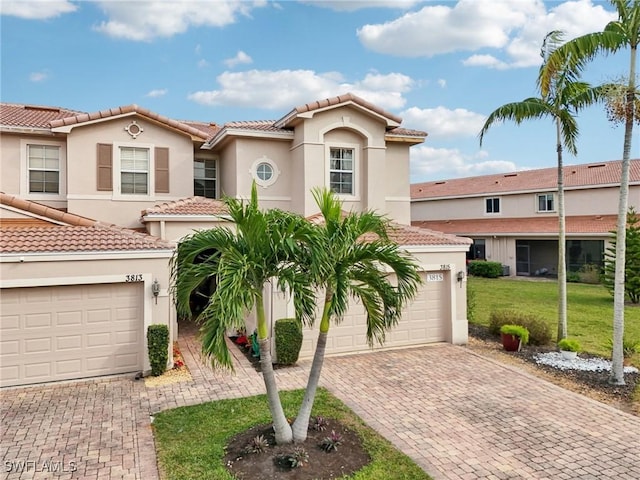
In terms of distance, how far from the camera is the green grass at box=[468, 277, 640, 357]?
15289mm

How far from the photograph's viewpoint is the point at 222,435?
283 inches

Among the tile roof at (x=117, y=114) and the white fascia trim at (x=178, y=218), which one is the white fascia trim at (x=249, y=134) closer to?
the tile roof at (x=117, y=114)

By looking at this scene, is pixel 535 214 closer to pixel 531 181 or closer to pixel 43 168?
pixel 531 181

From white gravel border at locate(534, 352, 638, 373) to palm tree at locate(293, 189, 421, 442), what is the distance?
7222mm

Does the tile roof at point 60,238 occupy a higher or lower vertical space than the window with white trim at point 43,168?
lower

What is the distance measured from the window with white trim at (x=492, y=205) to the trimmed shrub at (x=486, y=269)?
17.1ft

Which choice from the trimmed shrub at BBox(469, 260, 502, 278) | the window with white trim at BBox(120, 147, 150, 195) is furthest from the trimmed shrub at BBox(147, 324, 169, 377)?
the trimmed shrub at BBox(469, 260, 502, 278)

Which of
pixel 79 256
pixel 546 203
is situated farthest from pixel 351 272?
pixel 546 203

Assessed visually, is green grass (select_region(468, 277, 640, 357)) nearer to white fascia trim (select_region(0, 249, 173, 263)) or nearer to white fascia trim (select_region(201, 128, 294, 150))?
white fascia trim (select_region(201, 128, 294, 150))

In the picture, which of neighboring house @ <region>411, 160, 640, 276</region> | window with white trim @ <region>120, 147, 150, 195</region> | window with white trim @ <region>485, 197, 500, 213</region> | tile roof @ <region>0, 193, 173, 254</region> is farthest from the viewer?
window with white trim @ <region>485, 197, 500, 213</region>

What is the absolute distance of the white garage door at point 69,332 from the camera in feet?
32.4

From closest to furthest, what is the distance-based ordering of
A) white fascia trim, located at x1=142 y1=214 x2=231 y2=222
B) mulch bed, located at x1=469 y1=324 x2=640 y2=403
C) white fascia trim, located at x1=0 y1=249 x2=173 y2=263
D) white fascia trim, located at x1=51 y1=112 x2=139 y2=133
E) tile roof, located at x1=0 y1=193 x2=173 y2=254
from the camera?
mulch bed, located at x1=469 y1=324 x2=640 y2=403, white fascia trim, located at x1=0 y1=249 x2=173 y2=263, tile roof, located at x1=0 y1=193 x2=173 y2=254, white fascia trim, located at x1=142 y1=214 x2=231 y2=222, white fascia trim, located at x1=51 y1=112 x2=139 y2=133

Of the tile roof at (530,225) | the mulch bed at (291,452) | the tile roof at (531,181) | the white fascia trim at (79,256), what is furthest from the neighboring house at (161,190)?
the tile roof at (531,181)

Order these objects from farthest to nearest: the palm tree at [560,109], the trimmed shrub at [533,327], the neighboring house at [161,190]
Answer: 1. the trimmed shrub at [533,327]
2. the palm tree at [560,109]
3. the neighboring house at [161,190]
